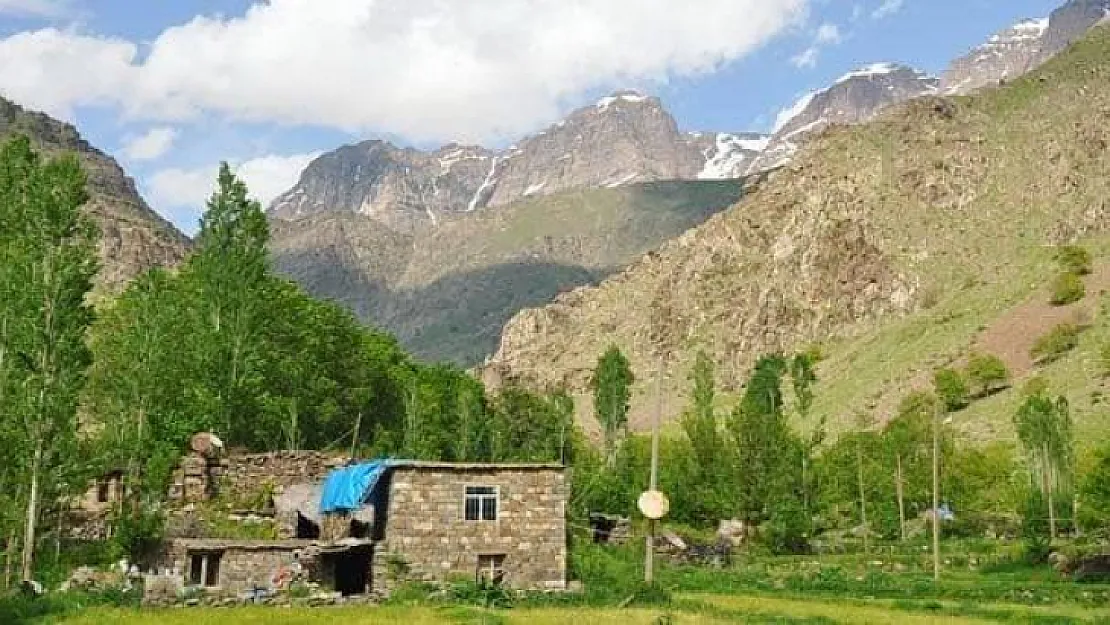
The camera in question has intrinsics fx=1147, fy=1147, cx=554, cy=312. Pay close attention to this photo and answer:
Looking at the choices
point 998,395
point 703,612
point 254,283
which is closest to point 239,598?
point 703,612

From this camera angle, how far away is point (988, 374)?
140m

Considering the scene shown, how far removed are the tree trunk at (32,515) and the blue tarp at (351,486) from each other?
10.9m

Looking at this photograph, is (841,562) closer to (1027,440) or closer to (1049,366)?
(1027,440)

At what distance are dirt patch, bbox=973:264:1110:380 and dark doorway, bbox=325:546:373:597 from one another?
113 m

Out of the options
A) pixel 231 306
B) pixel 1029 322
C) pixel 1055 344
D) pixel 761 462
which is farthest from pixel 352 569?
pixel 1029 322

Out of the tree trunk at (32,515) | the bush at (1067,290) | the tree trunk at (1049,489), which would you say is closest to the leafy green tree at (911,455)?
the tree trunk at (1049,489)

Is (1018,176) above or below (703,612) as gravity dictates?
above

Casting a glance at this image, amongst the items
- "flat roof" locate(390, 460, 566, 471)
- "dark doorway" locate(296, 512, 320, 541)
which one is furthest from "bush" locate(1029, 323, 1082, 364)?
"dark doorway" locate(296, 512, 320, 541)

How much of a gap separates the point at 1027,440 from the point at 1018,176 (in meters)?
114

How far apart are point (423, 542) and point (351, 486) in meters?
4.04

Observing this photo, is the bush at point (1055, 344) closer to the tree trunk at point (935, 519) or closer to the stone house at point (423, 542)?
the tree trunk at point (935, 519)

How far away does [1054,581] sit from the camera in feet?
175

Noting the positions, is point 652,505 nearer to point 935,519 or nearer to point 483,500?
point 483,500

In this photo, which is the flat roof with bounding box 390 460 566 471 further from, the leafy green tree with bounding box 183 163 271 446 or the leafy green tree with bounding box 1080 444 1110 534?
the leafy green tree with bounding box 1080 444 1110 534
